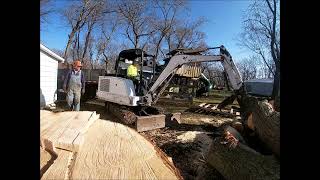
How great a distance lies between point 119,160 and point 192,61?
18.2 feet

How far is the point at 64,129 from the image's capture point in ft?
7.52

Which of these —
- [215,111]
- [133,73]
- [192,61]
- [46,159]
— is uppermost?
[192,61]

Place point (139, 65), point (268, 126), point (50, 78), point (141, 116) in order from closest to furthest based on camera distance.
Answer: point (268, 126), point (141, 116), point (139, 65), point (50, 78)

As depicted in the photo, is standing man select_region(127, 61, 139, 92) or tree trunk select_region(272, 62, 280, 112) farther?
standing man select_region(127, 61, 139, 92)

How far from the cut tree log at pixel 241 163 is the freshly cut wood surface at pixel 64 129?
138 cm

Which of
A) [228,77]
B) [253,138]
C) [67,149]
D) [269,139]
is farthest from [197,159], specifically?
[228,77]

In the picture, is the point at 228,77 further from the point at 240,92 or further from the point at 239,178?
the point at 239,178

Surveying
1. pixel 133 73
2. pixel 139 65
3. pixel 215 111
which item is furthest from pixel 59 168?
pixel 215 111

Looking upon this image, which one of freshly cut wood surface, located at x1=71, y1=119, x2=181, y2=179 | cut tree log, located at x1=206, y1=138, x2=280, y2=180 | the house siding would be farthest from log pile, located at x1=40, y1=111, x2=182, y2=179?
the house siding

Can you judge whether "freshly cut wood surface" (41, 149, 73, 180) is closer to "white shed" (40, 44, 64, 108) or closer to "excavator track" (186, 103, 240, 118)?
"excavator track" (186, 103, 240, 118)

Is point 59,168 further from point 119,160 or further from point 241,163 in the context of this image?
point 241,163

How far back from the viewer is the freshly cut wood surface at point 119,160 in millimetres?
1588

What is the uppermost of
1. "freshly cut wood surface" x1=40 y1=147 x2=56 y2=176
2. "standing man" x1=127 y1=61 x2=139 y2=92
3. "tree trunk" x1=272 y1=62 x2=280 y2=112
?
"standing man" x1=127 y1=61 x2=139 y2=92

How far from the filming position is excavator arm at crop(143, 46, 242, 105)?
7.01m
